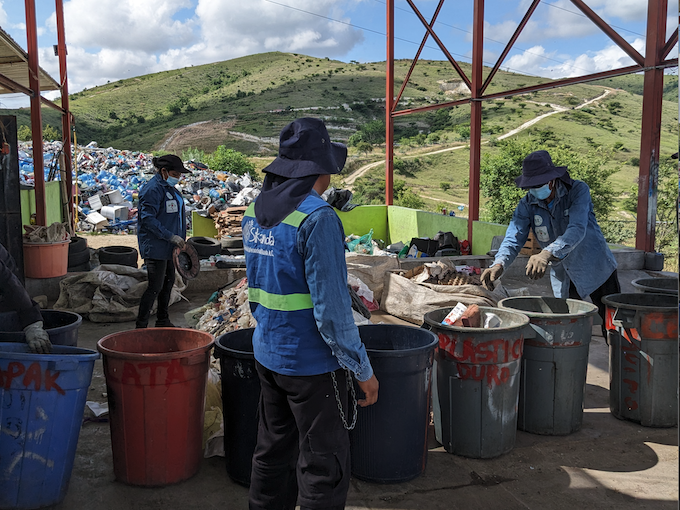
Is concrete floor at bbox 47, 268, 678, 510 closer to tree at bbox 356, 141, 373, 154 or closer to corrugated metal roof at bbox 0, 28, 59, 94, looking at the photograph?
corrugated metal roof at bbox 0, 28, 59, 94

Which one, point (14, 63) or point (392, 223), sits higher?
point (14, 63)

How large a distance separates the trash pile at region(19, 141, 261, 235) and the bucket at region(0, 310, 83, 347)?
1024cm

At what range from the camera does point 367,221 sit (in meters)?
14.5

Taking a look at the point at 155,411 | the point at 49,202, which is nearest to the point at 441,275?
the point at 155,411

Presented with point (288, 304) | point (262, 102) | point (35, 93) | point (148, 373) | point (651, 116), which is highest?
point (262, 102)

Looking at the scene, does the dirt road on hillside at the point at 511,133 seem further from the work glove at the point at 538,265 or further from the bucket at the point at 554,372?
the bucket at the point at 554,372

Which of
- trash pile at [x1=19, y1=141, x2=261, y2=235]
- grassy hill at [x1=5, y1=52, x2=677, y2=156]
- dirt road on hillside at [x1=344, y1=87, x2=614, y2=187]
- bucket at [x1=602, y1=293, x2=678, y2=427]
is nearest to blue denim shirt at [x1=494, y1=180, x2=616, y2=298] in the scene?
bucket at [x1=602, y1=293, x2=678, y2=427]

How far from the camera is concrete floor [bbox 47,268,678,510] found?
3074 millimetres

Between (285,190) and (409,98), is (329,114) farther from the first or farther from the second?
(285,190)

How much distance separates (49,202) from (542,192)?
11504 millimetres

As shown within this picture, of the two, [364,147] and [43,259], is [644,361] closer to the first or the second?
[43,259]

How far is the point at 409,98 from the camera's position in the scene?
263ft

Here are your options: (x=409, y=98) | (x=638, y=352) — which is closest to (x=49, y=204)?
(x=638, y=352)

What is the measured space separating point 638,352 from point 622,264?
14.1 feet
